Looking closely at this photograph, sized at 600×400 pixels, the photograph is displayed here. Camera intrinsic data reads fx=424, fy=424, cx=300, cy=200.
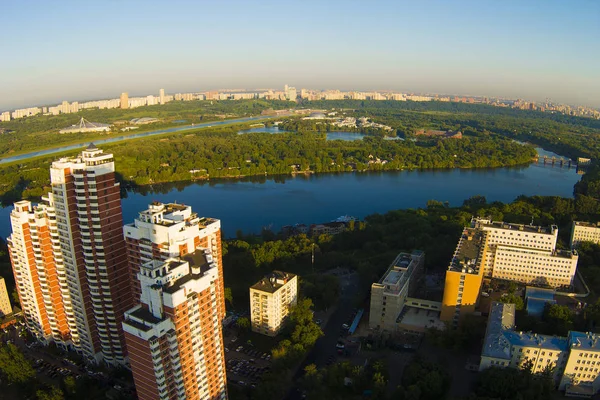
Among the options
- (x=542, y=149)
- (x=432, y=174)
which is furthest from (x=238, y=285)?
(x=542, y=149)

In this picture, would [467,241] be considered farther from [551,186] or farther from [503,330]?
[551,186]

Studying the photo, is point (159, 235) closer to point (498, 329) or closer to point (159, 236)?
point (159, 236)

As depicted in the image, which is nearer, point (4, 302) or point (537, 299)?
point (537, 299)

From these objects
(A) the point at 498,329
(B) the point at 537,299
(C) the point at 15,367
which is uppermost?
(A) the point at 498,329

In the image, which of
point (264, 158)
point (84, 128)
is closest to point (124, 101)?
point (84, 128)

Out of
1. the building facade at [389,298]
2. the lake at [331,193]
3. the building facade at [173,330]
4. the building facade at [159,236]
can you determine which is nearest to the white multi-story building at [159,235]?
the building facade at [159,236]

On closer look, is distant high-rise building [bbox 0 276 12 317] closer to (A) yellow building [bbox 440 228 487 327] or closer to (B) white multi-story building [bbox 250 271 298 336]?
(B) white multi-story building [bbox 250 271 298 336]
